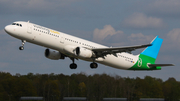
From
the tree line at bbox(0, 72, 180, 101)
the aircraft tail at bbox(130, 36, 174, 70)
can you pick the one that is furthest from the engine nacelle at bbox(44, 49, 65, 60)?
the tree line at bbox(0, 72, 180, 101)

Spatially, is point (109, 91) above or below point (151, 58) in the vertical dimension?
below

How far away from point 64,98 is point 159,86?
2351 centimetres

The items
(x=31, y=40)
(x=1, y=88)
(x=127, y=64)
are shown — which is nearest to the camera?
(x=31, y=40)

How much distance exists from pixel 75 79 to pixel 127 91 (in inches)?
689

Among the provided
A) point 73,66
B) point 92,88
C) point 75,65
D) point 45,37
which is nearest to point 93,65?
point 75,65

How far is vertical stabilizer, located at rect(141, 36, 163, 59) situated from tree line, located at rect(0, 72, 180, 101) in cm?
1664

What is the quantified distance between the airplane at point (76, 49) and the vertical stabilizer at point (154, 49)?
841 millimetres

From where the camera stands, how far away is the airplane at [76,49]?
45.4 meters

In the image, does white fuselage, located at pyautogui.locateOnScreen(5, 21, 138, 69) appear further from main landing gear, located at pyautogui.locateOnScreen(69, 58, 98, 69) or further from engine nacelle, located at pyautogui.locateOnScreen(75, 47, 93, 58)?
main landing gear, located at pyautogui.locateOnScreen(69, 58, 98, 69)

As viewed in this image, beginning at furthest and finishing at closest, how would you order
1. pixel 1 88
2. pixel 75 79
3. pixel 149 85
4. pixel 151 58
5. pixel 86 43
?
pixel 75 79 → pixel 149 85 → pixel 1 88 → pixel 151 58 → pixel 86 43

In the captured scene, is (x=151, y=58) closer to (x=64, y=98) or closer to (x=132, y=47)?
(x=132, y=47)

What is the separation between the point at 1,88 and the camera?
74375 mm

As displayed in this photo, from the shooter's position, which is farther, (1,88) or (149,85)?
(149,85)

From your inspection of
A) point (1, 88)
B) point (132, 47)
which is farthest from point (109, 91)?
point (132, 47)
